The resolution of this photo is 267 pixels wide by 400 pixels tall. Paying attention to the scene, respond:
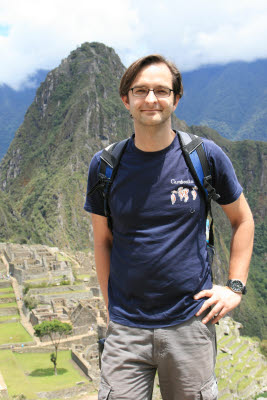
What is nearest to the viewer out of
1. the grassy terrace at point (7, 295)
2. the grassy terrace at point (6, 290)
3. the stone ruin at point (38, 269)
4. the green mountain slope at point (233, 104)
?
the grassy terrace at point (7, 295)

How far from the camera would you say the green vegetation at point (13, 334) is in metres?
21.9

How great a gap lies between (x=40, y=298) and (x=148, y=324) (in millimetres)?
24986

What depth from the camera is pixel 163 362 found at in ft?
11.4

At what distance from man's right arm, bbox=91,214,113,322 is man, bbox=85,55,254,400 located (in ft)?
0.95

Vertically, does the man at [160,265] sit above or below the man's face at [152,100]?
below

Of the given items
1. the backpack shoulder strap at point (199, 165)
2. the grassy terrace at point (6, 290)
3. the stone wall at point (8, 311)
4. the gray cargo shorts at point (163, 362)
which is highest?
the backpack shoulder strap at point (199, 165)

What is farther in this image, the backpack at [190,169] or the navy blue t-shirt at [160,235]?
the backpack at [190,169]

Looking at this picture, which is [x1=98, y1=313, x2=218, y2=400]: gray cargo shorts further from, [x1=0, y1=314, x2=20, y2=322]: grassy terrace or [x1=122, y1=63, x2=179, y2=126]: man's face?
[x1=0, y1=314, x2=20, y2=322]: grassy terrace

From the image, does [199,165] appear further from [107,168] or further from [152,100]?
[107,168]

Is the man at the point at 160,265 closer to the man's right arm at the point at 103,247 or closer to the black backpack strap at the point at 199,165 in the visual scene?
the black backpack strap at the point at 199,165

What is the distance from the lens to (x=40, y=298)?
27.3 meters

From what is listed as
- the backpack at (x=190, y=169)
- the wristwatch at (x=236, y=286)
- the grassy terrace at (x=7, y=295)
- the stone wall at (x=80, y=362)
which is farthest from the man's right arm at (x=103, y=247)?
the grassy terrace at (x=7, y=295)

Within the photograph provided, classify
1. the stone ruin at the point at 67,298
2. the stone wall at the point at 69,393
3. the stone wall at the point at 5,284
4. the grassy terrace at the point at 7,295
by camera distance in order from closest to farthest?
A: the stone wall at the point at 69,393 < the stone ruin at the point at 67,298 < the grassy terrace at the point at 7,295 < the stone wall at the point at 5,284

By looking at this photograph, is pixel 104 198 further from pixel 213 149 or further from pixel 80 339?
pixel 80 339
